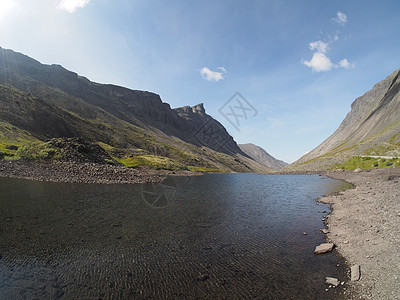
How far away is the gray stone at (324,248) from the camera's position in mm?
15295

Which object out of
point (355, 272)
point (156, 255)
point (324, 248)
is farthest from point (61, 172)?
point (355, 272)

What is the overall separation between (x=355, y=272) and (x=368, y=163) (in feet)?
304

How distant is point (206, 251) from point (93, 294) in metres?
8.78

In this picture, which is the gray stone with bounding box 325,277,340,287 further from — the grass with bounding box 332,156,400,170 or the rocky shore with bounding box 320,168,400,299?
the grass with bounding box 332,156,400,170

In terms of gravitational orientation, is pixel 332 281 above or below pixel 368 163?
below

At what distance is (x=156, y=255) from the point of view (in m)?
15.0

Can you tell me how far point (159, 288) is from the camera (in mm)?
11039

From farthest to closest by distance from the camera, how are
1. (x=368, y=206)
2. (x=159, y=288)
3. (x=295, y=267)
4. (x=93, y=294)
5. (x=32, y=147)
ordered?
(x=32, y=147) → (x=368, y=206) → (x=295, y=267) → (x=159, y=288) → (x=93, y=294)

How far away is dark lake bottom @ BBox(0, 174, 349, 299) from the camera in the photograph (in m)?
10.9

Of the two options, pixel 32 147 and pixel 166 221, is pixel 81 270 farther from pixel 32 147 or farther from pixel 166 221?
pixel 32 147

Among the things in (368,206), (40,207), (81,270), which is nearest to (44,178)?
(40,207)

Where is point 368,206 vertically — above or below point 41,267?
above

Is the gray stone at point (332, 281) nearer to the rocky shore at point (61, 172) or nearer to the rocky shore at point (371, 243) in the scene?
the rocky shore at point (371, 243)

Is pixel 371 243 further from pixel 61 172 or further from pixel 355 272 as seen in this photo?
pixel 61 172
